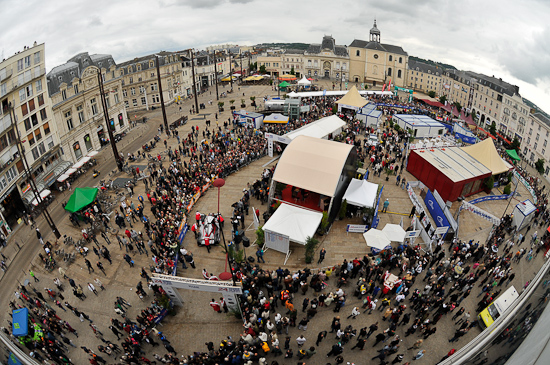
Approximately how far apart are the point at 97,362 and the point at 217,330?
5212mm

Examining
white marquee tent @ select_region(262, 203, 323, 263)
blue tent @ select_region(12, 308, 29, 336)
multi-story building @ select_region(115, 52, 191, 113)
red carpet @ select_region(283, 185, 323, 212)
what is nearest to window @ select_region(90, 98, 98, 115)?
multi-story building @ select_region(115, 52, 191, 113)

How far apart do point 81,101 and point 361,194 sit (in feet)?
110

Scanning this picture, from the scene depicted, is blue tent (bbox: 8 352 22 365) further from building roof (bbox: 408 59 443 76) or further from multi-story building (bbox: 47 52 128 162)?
building roof (bbox: 408 59 443 76)

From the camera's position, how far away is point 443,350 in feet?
45.1

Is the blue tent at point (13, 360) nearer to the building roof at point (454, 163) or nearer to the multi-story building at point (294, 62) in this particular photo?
the building roof at point (454, 163)

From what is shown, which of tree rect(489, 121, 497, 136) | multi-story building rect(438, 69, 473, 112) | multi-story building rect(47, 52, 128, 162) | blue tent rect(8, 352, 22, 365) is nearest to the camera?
blue tent rect(8, 352, 22, 365)

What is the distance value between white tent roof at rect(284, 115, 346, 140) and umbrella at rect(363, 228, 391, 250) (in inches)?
626

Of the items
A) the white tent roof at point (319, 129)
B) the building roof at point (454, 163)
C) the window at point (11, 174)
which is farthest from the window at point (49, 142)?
the building roof at point (454, 163)

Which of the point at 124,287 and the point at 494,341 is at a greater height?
the point at 494,341

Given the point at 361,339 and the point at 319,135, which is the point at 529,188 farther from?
the point at 361,339

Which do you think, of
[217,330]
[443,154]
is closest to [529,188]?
[443,154]

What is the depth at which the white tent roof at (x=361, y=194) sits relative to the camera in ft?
72.0

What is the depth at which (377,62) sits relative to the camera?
76.8 m

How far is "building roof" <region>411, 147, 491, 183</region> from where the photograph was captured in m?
26.1
